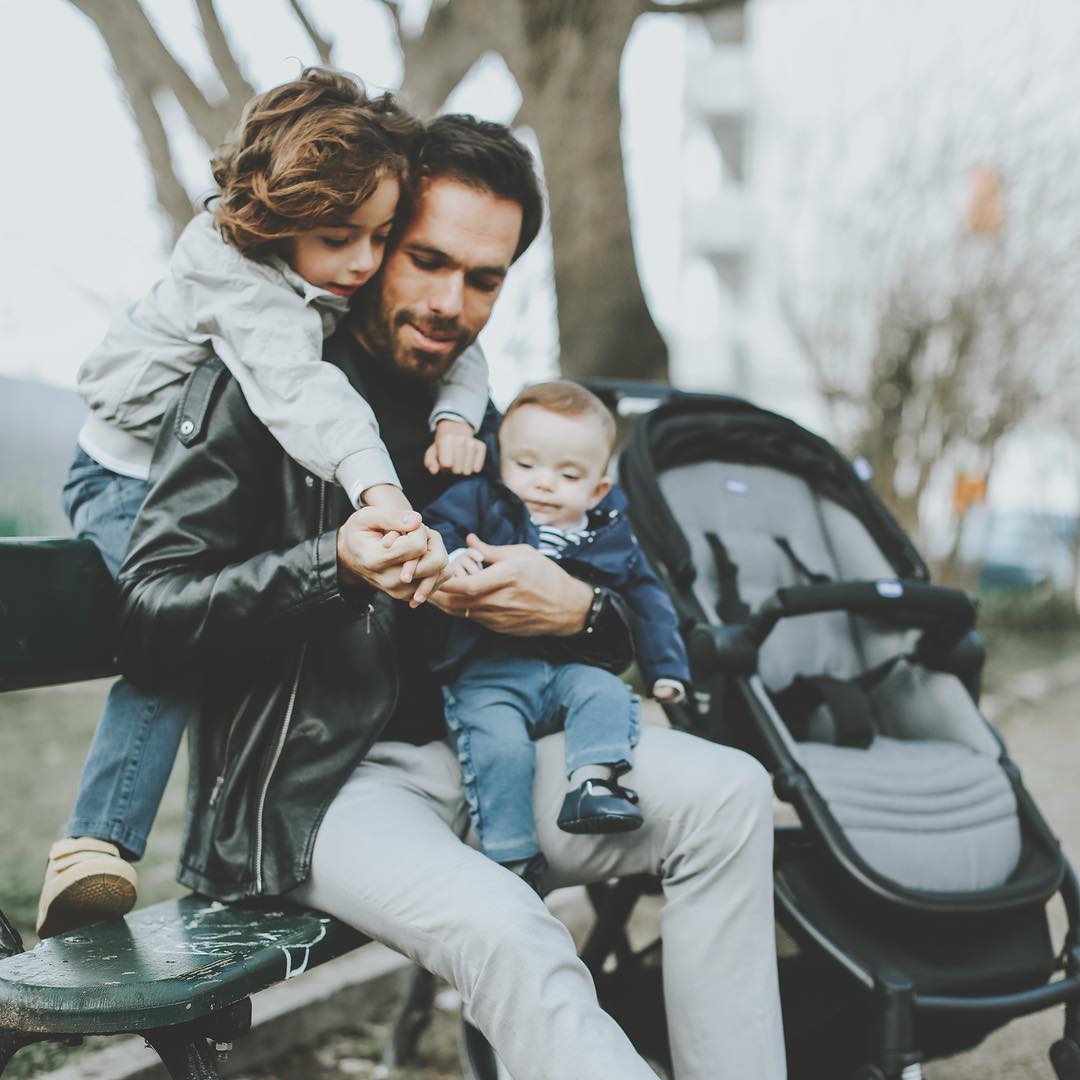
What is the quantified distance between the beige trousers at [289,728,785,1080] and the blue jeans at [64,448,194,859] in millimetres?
377

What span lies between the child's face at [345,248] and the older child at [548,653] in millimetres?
450

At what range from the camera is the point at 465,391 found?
99.8 inches

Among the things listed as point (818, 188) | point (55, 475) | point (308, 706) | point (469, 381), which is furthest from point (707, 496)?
point (818, 188)

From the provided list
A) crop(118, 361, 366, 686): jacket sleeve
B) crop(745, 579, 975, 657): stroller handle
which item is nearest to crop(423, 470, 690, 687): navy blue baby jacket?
crop(745, 579, 975, 657): stroller handle

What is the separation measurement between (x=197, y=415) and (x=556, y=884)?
1.12m

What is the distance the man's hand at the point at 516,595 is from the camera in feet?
7.09

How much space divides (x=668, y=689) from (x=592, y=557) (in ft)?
1.04

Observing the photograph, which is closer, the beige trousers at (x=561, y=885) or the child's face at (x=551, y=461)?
the beige trousers at (x=561, y=885)


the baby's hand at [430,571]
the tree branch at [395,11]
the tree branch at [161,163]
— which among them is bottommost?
the baby's hand at [430,571]

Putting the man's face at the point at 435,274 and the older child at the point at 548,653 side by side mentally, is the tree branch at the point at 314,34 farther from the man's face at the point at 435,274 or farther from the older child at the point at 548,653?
the older child at the point at 548,653

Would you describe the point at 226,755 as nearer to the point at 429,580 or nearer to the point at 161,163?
the point at 429,580

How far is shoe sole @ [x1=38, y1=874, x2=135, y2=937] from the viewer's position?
1975 millimetres

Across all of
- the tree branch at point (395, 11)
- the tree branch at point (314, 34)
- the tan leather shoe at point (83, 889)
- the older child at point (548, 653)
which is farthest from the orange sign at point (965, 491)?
the tan leather shoe at point (83, 889)

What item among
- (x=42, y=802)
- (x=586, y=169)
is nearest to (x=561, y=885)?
(x=42, y=802)
